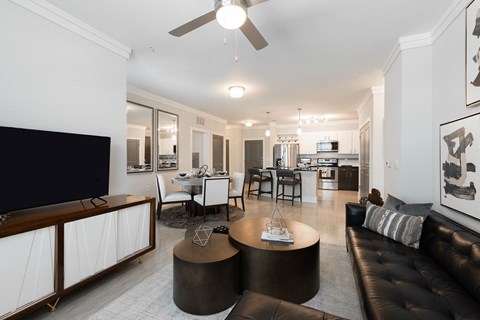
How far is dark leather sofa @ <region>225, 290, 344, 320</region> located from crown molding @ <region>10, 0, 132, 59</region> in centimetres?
299

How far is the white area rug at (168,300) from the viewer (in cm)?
167

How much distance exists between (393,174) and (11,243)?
4065mm

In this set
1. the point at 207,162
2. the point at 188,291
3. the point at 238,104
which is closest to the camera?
the point at 188,291

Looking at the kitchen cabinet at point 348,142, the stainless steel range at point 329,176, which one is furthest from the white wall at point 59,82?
the kitchen cabinet at point 348,142

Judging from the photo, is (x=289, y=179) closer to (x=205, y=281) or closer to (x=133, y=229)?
(x=133, y=229)

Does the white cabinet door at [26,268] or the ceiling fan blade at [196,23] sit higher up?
the ceiling fan blade at [196,23]

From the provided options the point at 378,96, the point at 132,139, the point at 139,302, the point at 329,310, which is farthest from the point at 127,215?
the point at 378,96

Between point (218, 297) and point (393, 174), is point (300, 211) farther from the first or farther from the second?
point (218, 297)

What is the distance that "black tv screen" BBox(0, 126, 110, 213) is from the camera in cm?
159

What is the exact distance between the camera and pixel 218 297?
1.69 metres

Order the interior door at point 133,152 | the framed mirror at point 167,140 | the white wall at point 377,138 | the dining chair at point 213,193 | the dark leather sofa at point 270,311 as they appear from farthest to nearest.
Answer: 1. the framed mirror at point 167,140
2. the interior door at point 133,152
3. the white wall at point 377,138
4. the dining chair at point 213,193
5. the dark leather sofa at point 270,311

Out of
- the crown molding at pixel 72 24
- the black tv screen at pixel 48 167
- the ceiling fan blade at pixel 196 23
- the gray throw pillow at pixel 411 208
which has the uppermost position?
the crown molding at pixel 72 24

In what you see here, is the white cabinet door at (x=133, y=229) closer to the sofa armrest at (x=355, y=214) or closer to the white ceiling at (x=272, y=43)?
the white ceiling at (x=272, y=43)

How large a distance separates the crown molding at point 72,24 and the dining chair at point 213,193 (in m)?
2.28
